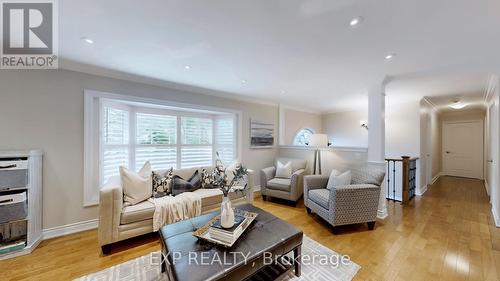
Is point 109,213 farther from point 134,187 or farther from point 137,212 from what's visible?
point 134,187

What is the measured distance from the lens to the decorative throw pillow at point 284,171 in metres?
3.95

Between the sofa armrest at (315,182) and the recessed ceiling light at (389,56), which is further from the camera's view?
the sofa armrest at (315,182)

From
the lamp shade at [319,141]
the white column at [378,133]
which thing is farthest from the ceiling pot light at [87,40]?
the white column at [378,133]

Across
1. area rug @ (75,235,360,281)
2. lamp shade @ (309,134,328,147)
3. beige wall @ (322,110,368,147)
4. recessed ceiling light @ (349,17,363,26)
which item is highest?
recessed ceiling light @ (349,17,363,26)

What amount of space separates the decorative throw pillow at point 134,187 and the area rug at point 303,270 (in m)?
0.73

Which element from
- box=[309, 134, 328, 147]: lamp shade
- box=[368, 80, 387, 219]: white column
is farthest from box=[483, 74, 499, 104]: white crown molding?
box=[309, 134, 328, 147]: lamp shade

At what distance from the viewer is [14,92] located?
2.18 metres

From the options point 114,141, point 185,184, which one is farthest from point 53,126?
point 185,184

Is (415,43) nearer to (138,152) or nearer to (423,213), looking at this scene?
(423,213)

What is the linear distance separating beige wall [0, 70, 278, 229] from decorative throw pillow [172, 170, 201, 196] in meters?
1.12

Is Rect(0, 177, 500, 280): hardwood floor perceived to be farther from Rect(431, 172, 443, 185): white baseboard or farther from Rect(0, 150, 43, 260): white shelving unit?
Rect(431, 172, 443, 185): white baseboard

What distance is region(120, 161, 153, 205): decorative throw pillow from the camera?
7.85 feet

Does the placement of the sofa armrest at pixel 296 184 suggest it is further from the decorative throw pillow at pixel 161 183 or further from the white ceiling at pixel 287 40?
the decorative throw pillow at pixel 161 183

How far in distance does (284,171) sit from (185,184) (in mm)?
2037
